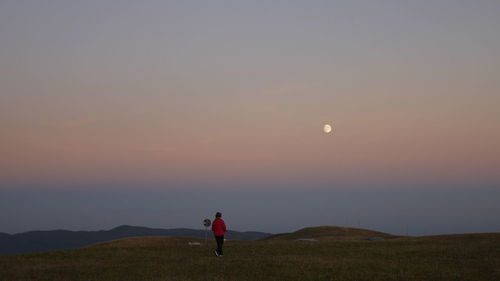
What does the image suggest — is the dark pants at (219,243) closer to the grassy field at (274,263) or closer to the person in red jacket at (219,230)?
the person in red jacket at (219,230)

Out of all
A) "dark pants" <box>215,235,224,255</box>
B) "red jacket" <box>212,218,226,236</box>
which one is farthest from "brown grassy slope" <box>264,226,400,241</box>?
"dark pants" <box>215,235,224,255</box>

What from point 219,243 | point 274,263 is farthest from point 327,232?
point 274,263

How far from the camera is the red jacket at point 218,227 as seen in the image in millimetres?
35281

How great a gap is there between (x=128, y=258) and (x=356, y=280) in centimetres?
1549

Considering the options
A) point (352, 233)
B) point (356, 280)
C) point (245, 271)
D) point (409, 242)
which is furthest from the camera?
point (352, 233)

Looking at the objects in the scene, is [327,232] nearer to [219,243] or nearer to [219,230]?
[219,230]

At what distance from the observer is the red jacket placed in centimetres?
3528

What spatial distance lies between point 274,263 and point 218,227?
20.4 ft

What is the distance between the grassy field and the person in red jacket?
550mm

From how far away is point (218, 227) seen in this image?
35.5m

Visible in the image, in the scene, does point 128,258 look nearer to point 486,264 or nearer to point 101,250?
point 101,250

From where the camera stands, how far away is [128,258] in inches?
1339

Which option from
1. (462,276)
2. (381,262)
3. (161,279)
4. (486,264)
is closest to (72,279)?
(161,279)

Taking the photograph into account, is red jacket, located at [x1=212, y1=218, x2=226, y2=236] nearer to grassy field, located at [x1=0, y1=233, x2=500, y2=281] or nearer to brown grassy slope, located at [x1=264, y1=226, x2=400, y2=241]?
grassy field, located at [x1=0, y1=233, x2=500, y2=281]
